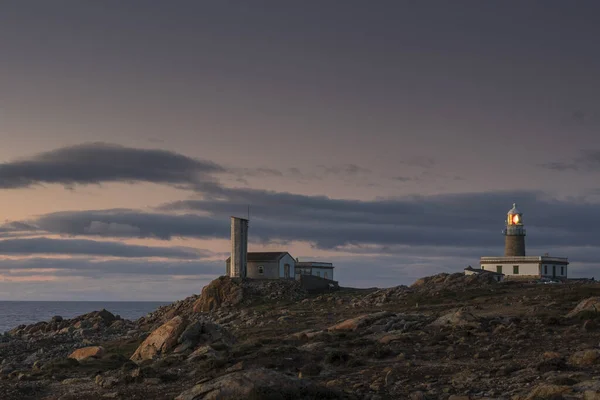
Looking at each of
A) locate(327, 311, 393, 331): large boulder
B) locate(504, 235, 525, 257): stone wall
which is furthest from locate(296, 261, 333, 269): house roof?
locate(327, 311, 393, 331): large boulder

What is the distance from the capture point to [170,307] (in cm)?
9450

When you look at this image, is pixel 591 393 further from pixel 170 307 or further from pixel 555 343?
pixel 170 307

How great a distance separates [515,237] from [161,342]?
82.2m

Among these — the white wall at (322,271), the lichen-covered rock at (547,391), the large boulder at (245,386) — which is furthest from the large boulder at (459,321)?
the white wall at (322,271)

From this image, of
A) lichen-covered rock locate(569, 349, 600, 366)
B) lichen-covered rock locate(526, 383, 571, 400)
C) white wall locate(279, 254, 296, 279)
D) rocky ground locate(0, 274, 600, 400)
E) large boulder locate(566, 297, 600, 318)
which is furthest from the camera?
white wall locate(279, 254, 296, 279)

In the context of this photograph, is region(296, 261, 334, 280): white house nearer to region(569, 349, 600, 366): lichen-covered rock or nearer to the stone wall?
the stone wall

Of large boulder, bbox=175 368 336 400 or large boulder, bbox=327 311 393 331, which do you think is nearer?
large boulder, bbox=175 368 336 400

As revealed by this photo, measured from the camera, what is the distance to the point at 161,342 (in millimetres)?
39031

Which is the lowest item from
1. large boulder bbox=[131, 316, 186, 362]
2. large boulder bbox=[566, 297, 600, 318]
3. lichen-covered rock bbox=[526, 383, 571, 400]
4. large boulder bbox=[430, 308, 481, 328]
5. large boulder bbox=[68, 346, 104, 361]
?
large boulder bbox=[68, 346, 104, 361]

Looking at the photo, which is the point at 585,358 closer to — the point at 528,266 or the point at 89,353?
the point at 89,353

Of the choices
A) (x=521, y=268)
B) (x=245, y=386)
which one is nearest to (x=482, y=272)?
(x=521, y=268)

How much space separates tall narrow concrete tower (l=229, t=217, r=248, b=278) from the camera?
311ft

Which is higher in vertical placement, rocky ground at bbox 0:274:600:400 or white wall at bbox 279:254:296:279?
white wall at bbox 279:254:296:279

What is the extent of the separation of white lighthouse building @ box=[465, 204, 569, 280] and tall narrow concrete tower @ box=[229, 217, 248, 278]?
3356 cm
